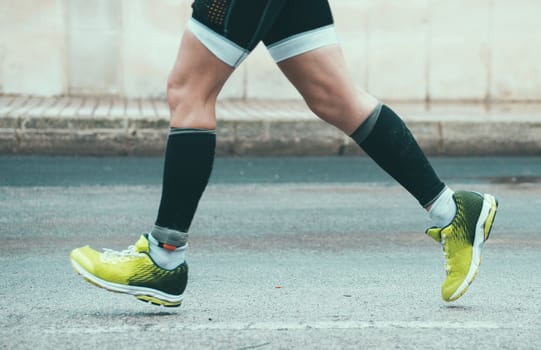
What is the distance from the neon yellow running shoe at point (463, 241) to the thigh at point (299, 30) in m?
0.69

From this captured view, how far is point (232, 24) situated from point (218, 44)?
0.24 ft

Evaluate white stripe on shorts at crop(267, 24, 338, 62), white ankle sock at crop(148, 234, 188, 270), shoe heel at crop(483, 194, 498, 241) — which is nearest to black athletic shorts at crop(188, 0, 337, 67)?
white stripe on shorts at crop(267, 24, 338, 62)

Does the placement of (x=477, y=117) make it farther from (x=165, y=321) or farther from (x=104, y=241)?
(x=165, y=321)

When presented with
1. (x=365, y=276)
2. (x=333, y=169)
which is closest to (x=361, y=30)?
(x=333, y=169)

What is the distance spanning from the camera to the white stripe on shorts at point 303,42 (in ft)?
11.2

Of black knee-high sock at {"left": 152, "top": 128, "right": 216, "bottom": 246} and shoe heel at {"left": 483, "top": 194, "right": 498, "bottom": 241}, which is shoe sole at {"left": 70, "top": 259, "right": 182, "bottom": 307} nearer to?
black knee-high sock at {"left": 152, "top": 128, "right": 216, "bottom": 246}

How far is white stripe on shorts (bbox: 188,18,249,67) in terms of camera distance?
10.8 ft

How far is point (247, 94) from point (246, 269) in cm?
706

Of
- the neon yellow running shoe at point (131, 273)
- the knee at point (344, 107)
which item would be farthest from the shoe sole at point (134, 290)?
the knee at point (344, 107)

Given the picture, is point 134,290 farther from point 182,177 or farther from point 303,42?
point 303,42

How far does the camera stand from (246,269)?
450 centimetres

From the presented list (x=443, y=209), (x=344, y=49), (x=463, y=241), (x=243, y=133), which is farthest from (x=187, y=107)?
(x=344, y=49)

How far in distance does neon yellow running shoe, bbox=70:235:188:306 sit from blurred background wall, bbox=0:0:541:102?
7945 millimetres

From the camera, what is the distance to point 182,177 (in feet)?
11.2
